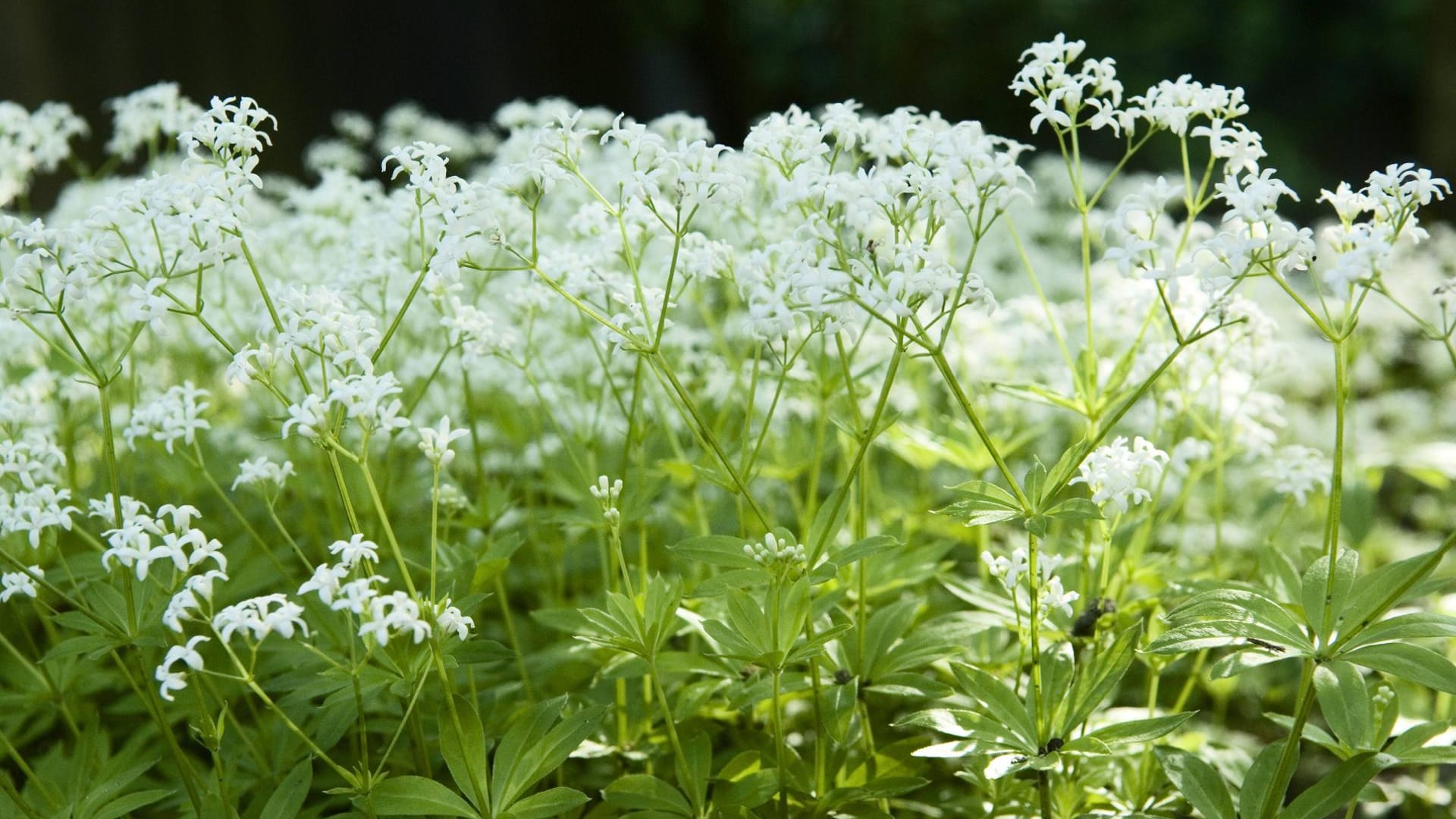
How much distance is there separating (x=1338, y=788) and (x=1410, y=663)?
0.24 m

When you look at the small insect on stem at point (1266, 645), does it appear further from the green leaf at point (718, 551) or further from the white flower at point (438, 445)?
the white flower at point (438, 445)

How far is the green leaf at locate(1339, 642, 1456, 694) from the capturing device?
1.76 meters

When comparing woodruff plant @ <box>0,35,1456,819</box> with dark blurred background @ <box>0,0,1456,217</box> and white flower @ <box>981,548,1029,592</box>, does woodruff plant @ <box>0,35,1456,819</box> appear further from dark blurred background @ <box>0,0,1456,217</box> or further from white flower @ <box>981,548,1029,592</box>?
dark blurred background @ <box>0,0,1456,217</box>

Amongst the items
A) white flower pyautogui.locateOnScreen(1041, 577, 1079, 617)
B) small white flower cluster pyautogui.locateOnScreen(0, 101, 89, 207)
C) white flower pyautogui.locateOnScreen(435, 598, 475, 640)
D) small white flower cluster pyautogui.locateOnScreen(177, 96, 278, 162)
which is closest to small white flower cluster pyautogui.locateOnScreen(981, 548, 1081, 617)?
white flower pyautogui.locateOnScreen(1041, 577, 1079, 617)

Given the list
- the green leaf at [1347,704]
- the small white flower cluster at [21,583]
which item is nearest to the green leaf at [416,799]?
→ the small white flower cluster at [21,583]

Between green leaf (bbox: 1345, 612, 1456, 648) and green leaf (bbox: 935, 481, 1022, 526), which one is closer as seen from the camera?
green leaf (bbox: 1345, 612, 1456, 648)

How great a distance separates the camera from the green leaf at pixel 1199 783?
1.92 m

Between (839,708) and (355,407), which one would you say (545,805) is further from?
(355,407)

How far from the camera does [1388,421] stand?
17.6 feet

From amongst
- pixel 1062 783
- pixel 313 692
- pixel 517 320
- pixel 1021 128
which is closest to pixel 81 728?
pixel 313 692

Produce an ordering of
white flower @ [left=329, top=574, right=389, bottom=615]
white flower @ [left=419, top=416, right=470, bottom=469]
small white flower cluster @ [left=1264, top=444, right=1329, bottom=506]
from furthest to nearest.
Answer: small white flower cluster @ [left=1264, top=444, right=1329, bottom=506] → white flower @ [left=419, top=416, right=470, bottom=469] → white flower @ [left=329, top=574, right=389, bottom=615]

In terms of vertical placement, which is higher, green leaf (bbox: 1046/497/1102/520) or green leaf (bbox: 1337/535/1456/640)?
green leaf (bbox: 1046/497/1102/520)

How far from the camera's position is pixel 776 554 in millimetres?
1941

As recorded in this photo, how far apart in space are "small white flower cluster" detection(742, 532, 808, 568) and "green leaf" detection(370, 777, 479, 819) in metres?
0.65
